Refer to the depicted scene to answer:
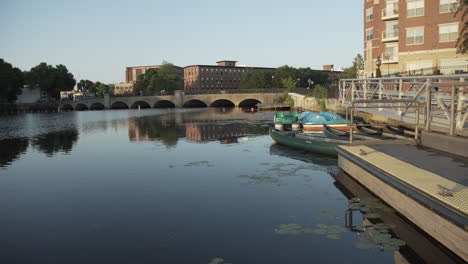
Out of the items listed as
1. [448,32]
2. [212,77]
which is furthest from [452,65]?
[212,77]

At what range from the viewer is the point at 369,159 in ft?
42.0

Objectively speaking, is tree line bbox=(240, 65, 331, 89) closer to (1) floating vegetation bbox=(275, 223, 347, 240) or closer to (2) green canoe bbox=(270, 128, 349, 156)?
(2) green canoe bbox=(270, 128, 349, 156)

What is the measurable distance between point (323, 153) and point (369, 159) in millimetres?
8621

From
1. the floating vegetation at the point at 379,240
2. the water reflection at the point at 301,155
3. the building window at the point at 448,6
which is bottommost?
the floating vegetation at the point at 379,240

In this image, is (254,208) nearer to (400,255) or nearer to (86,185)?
(400,255)

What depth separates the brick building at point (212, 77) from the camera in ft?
549

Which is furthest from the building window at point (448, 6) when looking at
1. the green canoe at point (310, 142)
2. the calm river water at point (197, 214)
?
the calm river water at point (197, 214)

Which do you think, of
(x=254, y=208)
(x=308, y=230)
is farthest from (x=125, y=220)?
(x=308, y=230)

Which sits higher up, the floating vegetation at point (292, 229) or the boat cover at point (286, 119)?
the boat cover at point (286, 119)

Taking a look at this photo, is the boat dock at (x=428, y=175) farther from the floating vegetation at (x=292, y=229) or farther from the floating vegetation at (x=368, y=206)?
the floating vegetation at (x=292, y=229)

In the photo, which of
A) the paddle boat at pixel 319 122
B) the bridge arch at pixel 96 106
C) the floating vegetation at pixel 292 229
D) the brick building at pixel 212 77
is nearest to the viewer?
the floating vegetation at pixel 292 229

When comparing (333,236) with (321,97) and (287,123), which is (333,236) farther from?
(321,97)

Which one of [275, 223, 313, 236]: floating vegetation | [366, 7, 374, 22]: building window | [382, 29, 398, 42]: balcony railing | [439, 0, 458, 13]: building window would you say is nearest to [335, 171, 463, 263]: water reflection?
[275, 223, 313, 236]: floating vegetation

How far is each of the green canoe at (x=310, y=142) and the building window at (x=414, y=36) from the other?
24.1 m
